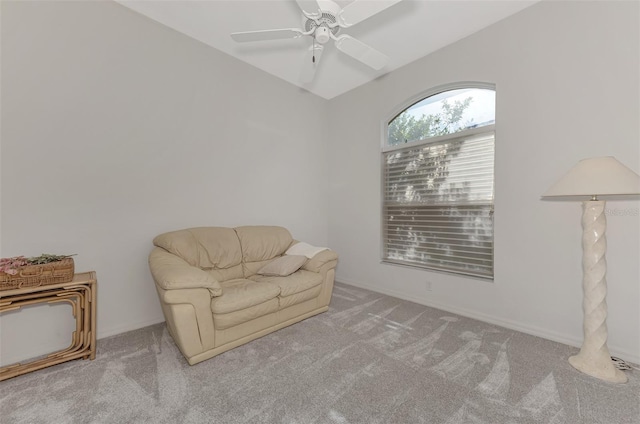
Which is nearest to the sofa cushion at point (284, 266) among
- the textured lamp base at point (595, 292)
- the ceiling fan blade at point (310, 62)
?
the ceiling fan blade at point (310, 62)

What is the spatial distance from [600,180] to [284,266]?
2643 mm

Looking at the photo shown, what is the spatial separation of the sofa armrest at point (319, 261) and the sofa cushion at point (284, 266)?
0.08 metres

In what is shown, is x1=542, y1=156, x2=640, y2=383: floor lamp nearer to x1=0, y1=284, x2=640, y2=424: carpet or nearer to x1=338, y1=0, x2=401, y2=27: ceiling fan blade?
x1=0, y1=284, x2=640, y2=424: carpet

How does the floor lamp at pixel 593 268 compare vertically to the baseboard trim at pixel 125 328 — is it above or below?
above

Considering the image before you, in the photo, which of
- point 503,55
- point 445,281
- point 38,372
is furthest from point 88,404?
point 503,55

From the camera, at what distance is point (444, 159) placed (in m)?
3.18

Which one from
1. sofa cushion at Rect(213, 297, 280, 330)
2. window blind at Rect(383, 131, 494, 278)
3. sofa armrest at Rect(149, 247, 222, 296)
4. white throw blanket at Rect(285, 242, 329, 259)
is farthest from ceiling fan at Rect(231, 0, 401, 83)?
sofa cushion at Rect(213, 297, 280, 330)

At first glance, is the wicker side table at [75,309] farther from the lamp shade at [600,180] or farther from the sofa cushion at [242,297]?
the lamp shade at [600,180]

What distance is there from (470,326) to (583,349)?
2.69ft

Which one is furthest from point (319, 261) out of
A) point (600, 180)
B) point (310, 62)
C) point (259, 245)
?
point (600, 180)

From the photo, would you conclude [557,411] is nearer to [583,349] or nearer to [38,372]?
[583,349]

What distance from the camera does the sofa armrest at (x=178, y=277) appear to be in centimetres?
188

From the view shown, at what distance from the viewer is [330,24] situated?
6.35 feet

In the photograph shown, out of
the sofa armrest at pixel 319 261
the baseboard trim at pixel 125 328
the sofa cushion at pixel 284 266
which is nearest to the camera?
the baseboard trim at pixel 125 328
